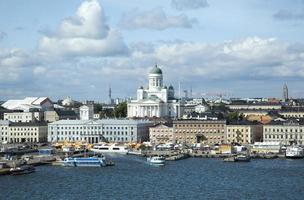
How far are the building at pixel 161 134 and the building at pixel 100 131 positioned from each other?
1223mm

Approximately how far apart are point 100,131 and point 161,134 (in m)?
4.92

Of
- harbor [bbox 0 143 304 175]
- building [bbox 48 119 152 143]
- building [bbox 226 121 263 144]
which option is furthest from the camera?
building [bbox 48 119 152 143]

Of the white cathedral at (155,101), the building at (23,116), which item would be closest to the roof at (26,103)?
the building at (23,116)

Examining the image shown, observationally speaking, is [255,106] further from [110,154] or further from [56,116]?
[110,154]

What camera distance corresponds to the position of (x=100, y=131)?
60062 millimetres

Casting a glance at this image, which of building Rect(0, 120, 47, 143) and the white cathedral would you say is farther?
the white cathedral

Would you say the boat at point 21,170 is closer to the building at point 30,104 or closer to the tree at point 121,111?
the tree at point 121,111

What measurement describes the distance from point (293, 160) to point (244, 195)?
58.6 feet

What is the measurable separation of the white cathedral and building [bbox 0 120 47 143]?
11829 mm

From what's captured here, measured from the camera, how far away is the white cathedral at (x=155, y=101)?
7194 centimetres

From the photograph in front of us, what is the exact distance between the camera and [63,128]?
6100 centimetres

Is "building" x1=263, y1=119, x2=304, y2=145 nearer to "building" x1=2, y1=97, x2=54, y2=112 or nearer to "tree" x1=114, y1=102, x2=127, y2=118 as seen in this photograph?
"tree" x1=114, y1=102, x2=127, y2=118

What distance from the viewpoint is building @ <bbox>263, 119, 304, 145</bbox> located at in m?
54.3

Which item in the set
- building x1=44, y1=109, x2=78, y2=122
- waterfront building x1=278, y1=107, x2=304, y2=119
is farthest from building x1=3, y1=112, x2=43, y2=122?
waterfront building x1=278, y1=107, x2=304, y2=119
